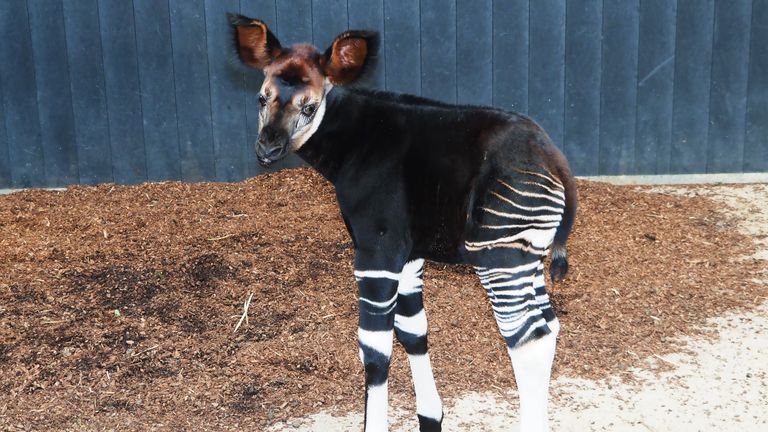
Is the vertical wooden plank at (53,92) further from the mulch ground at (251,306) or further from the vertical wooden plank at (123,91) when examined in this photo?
the mulch ground at (251,306)

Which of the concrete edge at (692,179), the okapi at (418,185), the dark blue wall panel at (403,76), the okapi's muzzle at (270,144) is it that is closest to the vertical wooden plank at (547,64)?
the dark blue wall panel at (403,76)

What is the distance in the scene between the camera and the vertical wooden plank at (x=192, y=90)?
301 inches

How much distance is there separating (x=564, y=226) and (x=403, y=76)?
4.74 metres

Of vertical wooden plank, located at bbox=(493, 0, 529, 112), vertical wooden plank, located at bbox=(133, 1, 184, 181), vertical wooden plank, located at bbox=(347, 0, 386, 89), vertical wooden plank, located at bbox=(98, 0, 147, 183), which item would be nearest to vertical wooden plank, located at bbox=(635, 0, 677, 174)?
vertical wooden plank, located at bbox=(493, 0, 529, 112)

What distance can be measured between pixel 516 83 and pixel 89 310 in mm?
4640

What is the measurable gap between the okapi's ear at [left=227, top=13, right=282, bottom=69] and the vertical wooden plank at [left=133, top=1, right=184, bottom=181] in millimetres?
4538

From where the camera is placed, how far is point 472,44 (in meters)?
7.83

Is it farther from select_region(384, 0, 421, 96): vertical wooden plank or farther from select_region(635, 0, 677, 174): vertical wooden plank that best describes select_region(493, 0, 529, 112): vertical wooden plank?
select_region(635, 0, 677, 174): vertical wooden plank

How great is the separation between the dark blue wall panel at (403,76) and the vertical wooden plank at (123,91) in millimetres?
13

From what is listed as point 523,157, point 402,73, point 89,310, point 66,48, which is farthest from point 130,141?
point 523,157

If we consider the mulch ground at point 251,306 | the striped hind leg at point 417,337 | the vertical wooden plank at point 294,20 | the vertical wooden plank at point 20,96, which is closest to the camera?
the striped hind leg at point 417,337

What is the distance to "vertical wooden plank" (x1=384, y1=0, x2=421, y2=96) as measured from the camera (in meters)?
7.74

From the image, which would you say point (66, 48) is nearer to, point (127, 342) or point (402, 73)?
point (402, 73)

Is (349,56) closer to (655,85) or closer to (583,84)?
(583,84)
